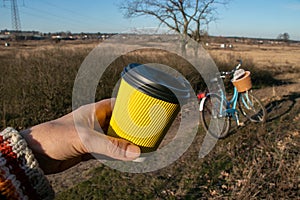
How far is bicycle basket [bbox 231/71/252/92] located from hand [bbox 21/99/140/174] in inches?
185

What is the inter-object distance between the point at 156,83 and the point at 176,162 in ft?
11.4

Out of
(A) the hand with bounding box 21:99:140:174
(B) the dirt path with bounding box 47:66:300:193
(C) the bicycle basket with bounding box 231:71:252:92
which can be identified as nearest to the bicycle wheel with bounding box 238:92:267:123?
(C) the bicycle basket with bounding box 231:71:252:92

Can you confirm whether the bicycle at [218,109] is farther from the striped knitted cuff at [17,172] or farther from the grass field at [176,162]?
the striped knitted cuff at [17,172]

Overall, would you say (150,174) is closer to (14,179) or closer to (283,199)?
(283,199)

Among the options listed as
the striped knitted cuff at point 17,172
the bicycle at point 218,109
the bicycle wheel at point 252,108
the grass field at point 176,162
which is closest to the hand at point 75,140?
the striped knitted cuff at point 17,172

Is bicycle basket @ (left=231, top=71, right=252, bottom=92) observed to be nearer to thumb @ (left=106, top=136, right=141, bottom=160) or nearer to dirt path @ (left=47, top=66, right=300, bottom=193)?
dirt path @ (left=47, top=66, right=300, bottom=193)

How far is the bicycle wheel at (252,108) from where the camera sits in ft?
20.8

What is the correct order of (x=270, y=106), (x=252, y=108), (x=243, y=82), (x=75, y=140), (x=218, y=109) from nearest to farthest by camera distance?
(x=75, y=140)
(x=243, y=82)
(x=218, y=109)
(x=252, y=108)
(x=270, y=106)

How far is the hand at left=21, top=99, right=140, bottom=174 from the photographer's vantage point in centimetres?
126

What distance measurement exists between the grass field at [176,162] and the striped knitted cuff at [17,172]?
2.45 m

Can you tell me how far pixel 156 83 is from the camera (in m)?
1.09

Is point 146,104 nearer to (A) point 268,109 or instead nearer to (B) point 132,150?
(B) point 132,150

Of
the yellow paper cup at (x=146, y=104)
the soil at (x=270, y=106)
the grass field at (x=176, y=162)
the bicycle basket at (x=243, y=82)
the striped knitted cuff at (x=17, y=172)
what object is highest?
the yellow paper cup at (x=146, y=104)

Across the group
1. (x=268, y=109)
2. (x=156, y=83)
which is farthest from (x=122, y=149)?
(x=268, y=109)
